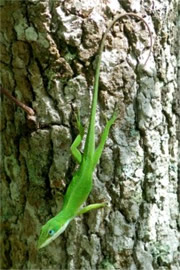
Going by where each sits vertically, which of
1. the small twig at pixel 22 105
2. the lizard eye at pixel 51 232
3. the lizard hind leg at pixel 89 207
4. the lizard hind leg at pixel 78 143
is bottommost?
the lizard eye at pixel 51 232

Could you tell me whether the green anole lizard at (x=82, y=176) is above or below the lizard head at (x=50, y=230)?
Result: above

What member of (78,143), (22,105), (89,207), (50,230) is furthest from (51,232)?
(22,105)

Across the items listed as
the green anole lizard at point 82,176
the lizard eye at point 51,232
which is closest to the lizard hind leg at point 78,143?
the green anole lizard at point 82,176

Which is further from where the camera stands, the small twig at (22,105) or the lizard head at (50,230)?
the small twig at (22,105)

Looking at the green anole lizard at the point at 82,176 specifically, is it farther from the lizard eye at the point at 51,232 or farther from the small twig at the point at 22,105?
the small twig at the point at 22,105

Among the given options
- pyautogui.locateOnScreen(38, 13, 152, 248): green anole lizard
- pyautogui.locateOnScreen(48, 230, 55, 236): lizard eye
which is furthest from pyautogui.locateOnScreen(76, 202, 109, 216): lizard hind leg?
pyautogui.locateOnScreen(48, 230, 55, 236): lizard eye

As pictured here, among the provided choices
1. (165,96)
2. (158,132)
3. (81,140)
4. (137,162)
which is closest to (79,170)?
(81,140)

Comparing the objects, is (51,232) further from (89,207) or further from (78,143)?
(78,143)

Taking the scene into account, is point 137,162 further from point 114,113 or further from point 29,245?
point 29,245
